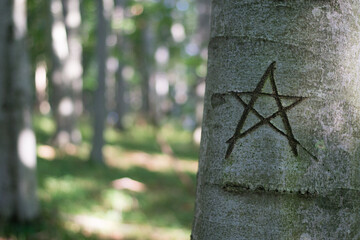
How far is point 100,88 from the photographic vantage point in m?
9.75

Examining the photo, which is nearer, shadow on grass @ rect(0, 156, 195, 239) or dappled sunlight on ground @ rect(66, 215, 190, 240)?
shadow on grass @ rect(0, 156, 195, 239)

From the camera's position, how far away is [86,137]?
1379cm

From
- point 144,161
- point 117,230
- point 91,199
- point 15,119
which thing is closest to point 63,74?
point 144,161

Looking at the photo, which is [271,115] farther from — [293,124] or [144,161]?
[144,161]

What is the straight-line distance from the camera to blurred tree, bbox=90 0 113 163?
9477mm

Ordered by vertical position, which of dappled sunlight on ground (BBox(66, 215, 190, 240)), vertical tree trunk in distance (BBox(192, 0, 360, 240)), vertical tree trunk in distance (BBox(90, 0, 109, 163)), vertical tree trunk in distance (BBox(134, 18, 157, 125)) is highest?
vertical tree trunk in distance (BBox(134, 18, 157, 125))

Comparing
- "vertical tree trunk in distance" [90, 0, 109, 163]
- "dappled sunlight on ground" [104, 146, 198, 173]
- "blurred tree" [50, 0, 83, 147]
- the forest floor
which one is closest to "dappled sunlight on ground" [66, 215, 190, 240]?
the forest floor

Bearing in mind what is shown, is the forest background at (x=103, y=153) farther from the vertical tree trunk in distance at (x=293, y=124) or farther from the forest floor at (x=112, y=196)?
the vertical tree trunk in distance at (x=293, y=124)

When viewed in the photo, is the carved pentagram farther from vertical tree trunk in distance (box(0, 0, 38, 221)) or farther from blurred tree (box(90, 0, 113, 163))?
blurred tree (box(90, 0, 113, 163))

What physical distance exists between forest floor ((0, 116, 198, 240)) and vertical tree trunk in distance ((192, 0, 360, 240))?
4.34 metres

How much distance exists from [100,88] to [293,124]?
30.3 feet

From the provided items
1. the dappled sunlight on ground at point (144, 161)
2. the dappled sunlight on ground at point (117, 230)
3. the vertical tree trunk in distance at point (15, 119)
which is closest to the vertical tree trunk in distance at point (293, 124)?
the vertical tree trunk in distance at point (15, 119)

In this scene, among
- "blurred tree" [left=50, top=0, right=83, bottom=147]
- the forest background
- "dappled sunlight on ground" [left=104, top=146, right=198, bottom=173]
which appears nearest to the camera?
the forest background

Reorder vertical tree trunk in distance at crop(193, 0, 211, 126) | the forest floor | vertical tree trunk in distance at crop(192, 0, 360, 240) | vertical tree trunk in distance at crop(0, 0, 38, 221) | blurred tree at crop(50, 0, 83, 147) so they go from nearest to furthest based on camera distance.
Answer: vertical tree trunk in distance at crop(192, 0, 360, 240), vertical tree trunk in distance at crop(0, 0, 38, 221), the forest floor, blurred tree at crop(50, 0, 83, 147), vertical tree trunk in distance at crop(193, 0, 211, 126)
